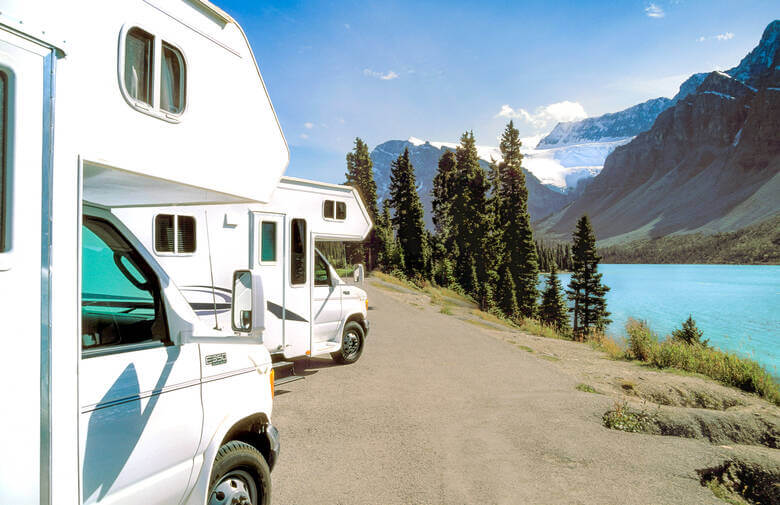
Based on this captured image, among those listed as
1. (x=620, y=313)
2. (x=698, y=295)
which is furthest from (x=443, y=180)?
(x=698, y=295)

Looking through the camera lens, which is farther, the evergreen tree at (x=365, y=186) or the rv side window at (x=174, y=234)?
the evergreen tree at (x=365, y=186)

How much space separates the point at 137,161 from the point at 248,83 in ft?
4.62

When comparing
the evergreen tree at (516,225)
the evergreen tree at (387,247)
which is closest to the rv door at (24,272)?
the evergreen tree at (387,247)

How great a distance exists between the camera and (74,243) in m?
1.97

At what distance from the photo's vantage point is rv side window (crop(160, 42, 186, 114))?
2.68 m

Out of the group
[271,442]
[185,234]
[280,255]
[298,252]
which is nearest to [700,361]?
[298,252]

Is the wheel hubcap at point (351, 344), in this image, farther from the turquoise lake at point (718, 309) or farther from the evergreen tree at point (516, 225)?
the evergreen tree at point (516, 225)

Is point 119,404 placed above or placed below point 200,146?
below

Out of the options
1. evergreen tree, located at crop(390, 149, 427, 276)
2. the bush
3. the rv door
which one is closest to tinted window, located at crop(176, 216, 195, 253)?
the rv door

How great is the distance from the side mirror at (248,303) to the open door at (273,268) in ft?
14.7

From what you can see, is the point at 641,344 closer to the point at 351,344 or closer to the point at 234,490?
the point at 351,344

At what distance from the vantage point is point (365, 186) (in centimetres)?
4856

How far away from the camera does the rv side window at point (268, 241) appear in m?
7.70

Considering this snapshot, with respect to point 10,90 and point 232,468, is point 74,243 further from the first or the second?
point 232,468
